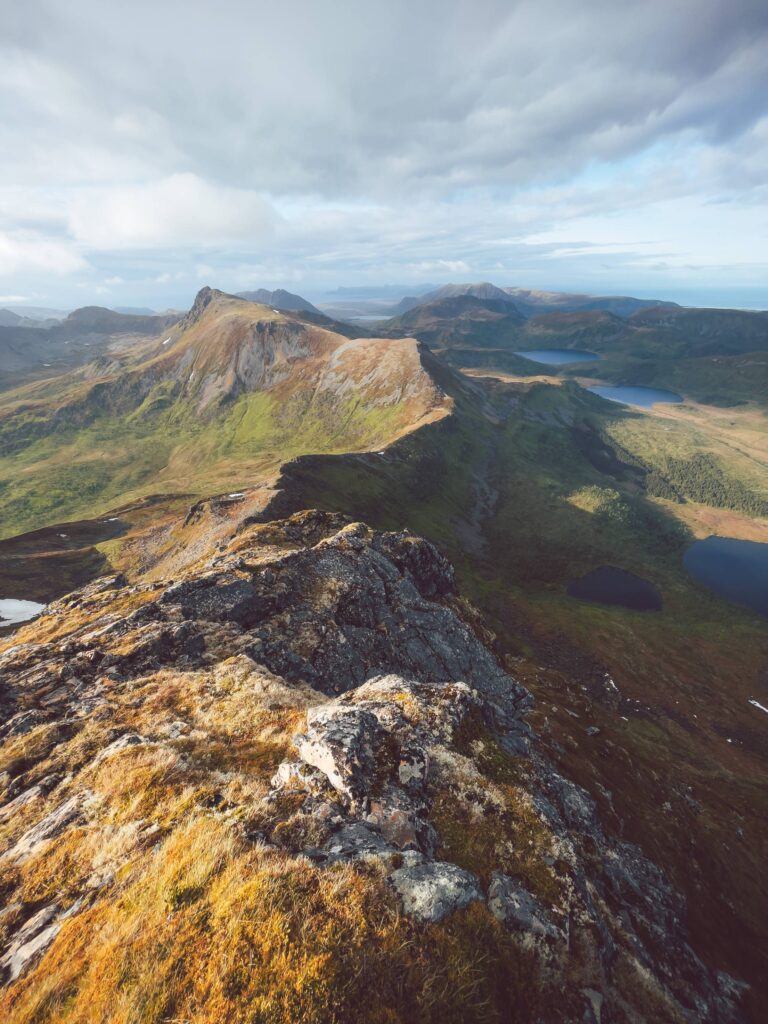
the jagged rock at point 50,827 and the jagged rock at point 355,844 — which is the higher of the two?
the jagged rock at point 355,844

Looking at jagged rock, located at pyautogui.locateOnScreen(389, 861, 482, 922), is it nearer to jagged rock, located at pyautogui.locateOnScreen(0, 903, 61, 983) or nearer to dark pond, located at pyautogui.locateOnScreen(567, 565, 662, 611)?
jagged rock, located at pyautogui.locateOnScreen(0, 903, 61, 983)

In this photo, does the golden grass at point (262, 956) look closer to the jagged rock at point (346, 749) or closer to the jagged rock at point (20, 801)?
the jagged rock at point (346, 749)

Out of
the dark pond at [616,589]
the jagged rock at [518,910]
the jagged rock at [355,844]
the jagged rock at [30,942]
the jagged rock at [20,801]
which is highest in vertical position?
the jagged rock at [30,942]

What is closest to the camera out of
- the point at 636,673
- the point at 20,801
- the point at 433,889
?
the point at 433,889

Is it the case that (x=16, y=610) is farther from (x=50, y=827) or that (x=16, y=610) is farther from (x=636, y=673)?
(x=636, y=673)

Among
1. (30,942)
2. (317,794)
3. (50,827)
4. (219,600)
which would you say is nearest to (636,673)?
(219,600)

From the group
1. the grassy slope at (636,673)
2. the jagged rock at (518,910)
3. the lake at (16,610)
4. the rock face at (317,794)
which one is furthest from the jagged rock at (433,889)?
the lake at (16,610)

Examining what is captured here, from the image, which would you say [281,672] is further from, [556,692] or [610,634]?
[610,634]
